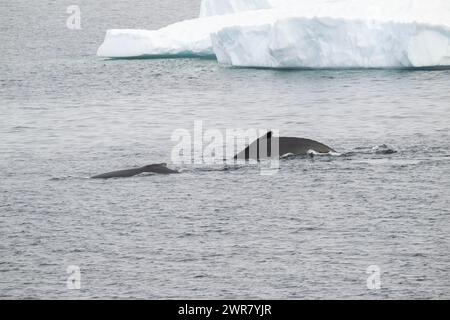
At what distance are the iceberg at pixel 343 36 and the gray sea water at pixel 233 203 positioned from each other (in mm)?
2283

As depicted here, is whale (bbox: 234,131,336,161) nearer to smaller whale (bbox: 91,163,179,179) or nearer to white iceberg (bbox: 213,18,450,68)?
smaller whale (bbox: 91,163,179,179)

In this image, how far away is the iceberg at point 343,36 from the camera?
49.2 meters

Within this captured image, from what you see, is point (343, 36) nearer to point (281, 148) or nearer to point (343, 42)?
point (343, 42)

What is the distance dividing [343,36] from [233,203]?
2771 cm

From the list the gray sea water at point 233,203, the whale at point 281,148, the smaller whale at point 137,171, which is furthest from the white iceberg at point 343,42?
the smaller whale at point 137,171

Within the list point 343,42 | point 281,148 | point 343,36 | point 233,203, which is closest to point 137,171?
point 281,148

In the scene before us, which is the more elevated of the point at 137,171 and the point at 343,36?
the point at 343,36

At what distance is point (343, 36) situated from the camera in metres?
50.2

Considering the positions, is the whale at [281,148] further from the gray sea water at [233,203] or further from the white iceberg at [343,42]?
the white iceberg at [343,42]

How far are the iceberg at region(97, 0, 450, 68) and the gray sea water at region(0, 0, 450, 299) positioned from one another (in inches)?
89.9
